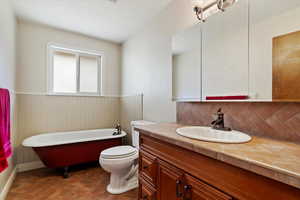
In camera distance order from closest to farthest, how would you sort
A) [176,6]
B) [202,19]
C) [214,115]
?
[214,115] < [202,19] < [176,6]

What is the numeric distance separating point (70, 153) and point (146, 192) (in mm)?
1479

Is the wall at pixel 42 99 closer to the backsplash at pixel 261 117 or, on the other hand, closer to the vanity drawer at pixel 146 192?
the vanity drawer at pixel 146 192

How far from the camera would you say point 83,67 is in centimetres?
314

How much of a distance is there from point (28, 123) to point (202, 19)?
118 inches

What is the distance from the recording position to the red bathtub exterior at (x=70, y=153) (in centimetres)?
207

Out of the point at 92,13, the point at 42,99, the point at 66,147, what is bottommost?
the point at 66,147

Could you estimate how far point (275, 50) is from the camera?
103 centimetres

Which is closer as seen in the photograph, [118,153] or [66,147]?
[118,153]

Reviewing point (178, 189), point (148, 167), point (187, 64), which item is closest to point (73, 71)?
point (187, 64)

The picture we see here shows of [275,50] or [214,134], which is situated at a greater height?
[275,50]

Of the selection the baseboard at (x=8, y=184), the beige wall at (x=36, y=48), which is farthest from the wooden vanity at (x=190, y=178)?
the beige wall at (x=36, y=48)

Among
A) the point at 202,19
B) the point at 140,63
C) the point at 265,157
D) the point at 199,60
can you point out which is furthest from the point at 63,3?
the point at 265,157

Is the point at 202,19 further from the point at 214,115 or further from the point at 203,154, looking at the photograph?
the point at 203,154

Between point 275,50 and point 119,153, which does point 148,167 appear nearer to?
point 119,153
